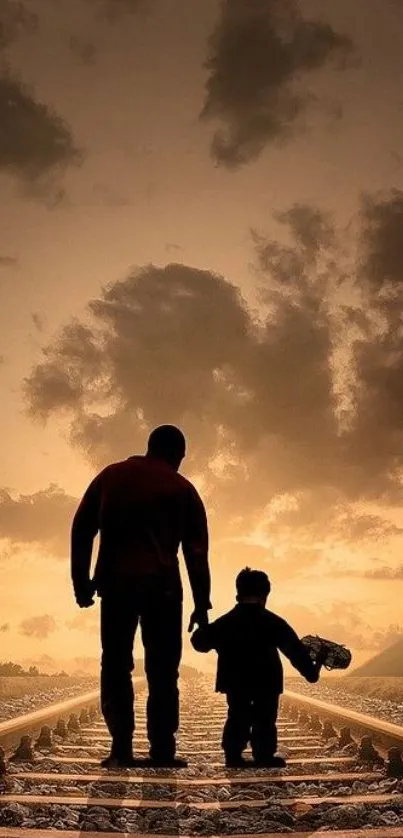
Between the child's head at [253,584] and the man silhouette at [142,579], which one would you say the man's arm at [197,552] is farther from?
the child's head at [253,584]

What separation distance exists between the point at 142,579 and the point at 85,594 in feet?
1.23

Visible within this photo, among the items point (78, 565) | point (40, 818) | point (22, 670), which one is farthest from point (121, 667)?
point (22, 670)

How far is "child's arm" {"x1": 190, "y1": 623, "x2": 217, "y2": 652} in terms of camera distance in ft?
15.5

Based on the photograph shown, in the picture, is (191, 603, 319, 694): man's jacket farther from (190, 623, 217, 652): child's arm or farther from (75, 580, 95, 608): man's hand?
(75, 580, 95, 608): man's hand

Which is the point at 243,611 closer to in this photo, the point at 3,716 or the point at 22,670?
the point at 3,716

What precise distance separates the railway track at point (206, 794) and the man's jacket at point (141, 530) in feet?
3.49

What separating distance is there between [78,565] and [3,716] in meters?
8.50

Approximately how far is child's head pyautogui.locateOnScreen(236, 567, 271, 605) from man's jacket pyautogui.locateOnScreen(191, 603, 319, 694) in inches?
1.8

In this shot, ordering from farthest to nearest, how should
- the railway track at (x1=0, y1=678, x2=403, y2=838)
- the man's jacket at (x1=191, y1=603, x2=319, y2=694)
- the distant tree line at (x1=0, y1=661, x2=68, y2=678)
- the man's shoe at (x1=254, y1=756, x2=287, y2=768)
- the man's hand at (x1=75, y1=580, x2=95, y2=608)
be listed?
the distant tree line at (x1=0, y1=661, x2=68, y2=678)
the man's shoe at (x1=254, y1=756, x2=287, y2=768)
the man's jacket at (x1=191, y1=603, x2=319, y2=694)
the man's hand at (x1=75, y1=580, x2=95, y2=608)
the railway track at (x1=0, y1=678, x2=403, y2=838)

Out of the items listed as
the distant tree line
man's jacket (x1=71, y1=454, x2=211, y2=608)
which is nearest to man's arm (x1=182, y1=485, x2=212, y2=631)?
man's jacket (x1=71, y1=454, x2=211, y2=608)

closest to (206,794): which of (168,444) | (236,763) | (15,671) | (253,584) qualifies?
(236,763)

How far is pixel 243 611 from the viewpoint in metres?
4.89

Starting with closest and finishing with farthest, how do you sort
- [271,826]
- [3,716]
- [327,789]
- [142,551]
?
[271,826] < [142,551] < [327,789] < [3,716]

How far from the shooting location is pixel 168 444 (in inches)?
192
